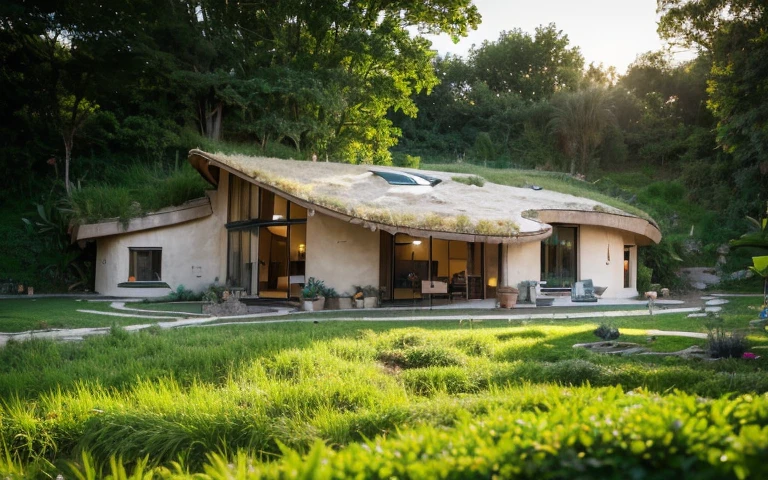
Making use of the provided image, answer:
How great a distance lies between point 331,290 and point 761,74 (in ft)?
37.4

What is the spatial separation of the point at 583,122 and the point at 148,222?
91.6 feet

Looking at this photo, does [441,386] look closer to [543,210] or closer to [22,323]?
[22,323]

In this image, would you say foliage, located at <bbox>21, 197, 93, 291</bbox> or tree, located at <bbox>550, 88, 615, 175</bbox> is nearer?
foliage, located at <bbox>21, 197, 93, 291</bbox>

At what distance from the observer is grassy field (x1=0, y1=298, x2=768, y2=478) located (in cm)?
246

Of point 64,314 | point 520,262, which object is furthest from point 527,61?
point 64,314

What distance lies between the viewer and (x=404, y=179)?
2030 centimetres

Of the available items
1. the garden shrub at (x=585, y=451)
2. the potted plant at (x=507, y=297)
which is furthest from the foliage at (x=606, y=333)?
the potted plant at (x=507, y=297)

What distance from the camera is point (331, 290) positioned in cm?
1658

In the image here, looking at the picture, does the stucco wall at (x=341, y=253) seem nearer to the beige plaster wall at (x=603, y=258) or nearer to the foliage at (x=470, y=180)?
the foliage at (x=470, y=180)

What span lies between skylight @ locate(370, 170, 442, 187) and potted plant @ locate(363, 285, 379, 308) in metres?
4.36

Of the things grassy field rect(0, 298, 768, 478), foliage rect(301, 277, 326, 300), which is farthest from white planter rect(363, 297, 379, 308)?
grassy field rect(0, 298, 768, 478)

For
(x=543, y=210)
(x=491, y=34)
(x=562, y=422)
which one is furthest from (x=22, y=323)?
(x=491, y=34)

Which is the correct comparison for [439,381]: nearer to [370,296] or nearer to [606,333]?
[606,333]

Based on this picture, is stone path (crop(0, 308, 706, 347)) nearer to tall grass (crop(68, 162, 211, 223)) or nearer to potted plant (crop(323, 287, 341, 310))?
potted plant (crop(323, 287, 341, 310))
